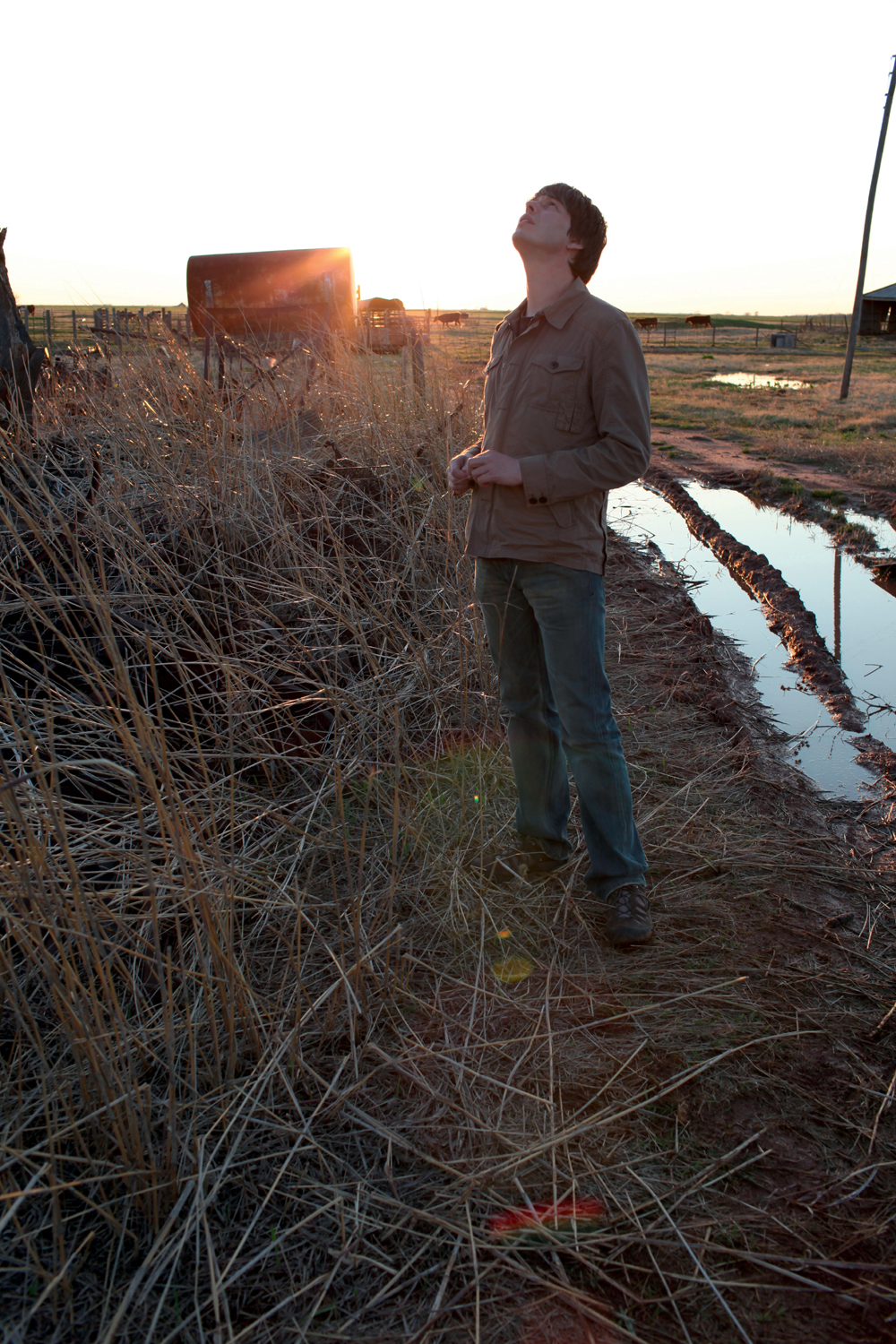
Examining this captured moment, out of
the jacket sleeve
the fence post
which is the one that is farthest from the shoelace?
the fence post

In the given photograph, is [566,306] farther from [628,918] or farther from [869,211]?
[869,211]

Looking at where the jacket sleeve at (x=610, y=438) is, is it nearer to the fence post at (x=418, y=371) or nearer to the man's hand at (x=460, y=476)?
the man's hand at (x=460, y=476)

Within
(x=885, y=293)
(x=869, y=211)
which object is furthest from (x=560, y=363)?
(x=885, y=293)

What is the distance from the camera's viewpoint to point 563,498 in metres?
2.01

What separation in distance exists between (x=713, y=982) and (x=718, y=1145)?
20.2 inches

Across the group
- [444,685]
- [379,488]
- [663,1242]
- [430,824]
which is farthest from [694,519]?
[663,1242]

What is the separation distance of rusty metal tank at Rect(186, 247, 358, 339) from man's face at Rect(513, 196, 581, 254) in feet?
28.5

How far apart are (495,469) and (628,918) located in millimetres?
1291

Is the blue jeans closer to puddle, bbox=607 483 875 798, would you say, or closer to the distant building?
puddle, bbox=607 483 875 798

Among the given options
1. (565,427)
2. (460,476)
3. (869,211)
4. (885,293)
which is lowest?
(460,476)

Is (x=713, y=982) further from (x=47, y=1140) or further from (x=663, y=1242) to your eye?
(x=47, y=1140)

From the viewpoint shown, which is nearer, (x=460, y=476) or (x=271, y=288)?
(x=460, y=476)

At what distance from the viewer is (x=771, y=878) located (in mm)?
2648

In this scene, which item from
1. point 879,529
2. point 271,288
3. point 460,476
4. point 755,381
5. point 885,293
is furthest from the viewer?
point 885,293
